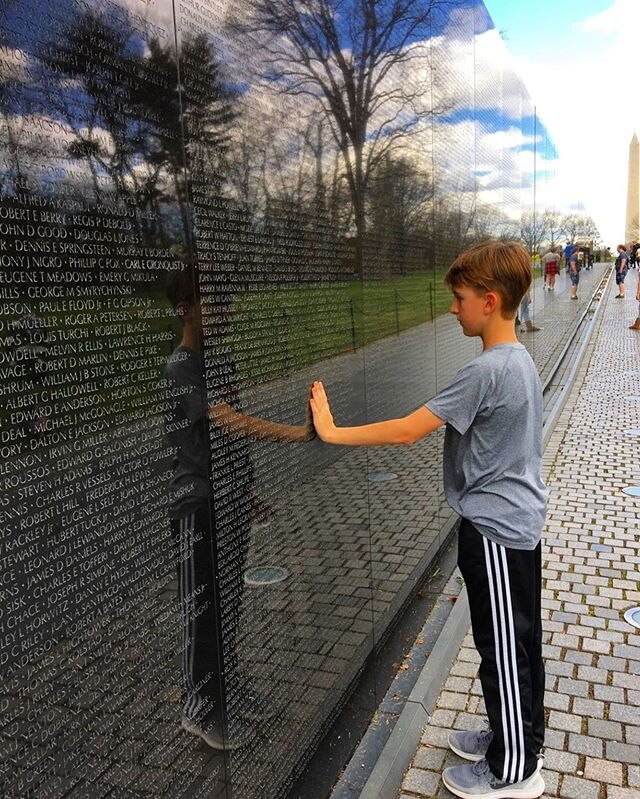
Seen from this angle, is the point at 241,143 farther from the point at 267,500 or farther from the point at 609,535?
the point at 609,535

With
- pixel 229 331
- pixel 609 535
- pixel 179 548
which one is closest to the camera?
pixel 179 548

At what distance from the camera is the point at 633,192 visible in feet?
359

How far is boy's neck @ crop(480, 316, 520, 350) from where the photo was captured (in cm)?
266

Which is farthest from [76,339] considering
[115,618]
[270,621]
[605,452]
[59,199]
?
[605,452]

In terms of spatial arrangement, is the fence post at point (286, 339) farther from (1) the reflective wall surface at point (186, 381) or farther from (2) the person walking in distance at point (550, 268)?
(2) the person walking in distance at point (550, 268)

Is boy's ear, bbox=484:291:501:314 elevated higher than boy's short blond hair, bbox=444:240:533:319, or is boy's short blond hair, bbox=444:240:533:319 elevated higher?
boy's short blond hair, bbox=444:240:533:319

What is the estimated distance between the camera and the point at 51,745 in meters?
1.54

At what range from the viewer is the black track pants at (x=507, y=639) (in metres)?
2.71

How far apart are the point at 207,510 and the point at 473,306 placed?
4.11 ft

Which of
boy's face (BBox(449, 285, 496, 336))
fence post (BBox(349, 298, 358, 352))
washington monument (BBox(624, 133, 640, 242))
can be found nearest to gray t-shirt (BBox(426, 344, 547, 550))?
boy's face (BBox(449, 285, 496, 336))

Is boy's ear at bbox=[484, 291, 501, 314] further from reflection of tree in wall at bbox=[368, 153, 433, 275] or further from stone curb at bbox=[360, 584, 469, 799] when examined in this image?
stone curb at bbox=[360, 584, 469, 799]

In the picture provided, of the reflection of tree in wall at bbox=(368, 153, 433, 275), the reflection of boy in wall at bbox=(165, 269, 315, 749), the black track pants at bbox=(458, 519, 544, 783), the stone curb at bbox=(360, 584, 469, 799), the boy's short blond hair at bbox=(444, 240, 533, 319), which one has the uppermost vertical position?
the reflection of tree in wall at bbox=(368, 153, 433, 275)

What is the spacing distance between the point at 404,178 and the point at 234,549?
2.92 m

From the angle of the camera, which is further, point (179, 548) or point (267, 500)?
point (267, 500)
